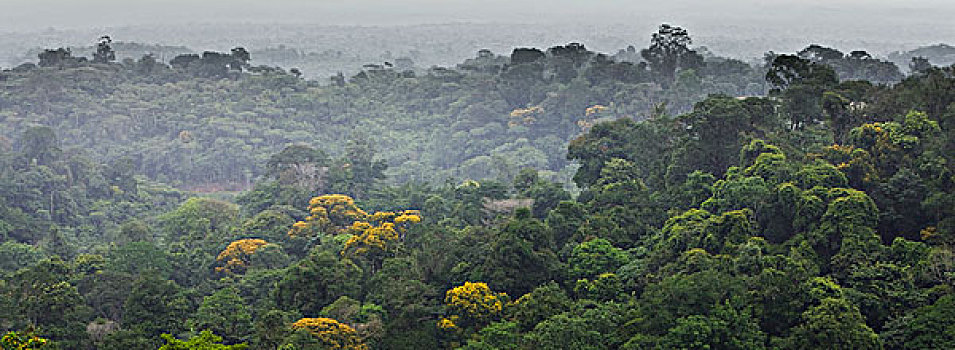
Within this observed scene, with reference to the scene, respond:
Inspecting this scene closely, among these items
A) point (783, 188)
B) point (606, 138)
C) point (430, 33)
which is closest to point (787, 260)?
point (783, 188)

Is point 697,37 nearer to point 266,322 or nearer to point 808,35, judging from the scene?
point 808,35

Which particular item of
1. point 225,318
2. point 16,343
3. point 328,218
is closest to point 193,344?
point 16,343

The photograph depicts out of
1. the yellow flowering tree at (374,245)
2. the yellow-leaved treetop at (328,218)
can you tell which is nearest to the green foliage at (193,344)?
the yellow flowering tree at (374,245)

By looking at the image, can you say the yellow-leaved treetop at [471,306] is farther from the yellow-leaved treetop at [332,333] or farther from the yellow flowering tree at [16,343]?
the yellow flowering tree at [16,343]

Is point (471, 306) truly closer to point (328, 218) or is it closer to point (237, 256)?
point (237, 256)

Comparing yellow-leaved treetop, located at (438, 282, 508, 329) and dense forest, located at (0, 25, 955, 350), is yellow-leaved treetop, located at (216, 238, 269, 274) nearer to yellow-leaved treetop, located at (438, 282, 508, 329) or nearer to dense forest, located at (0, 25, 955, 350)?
dense forest, located at (0, 25, 955, 350)

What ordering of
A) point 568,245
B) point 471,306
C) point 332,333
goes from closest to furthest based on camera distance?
point 332,333 → point 471,306 → point 568,245
